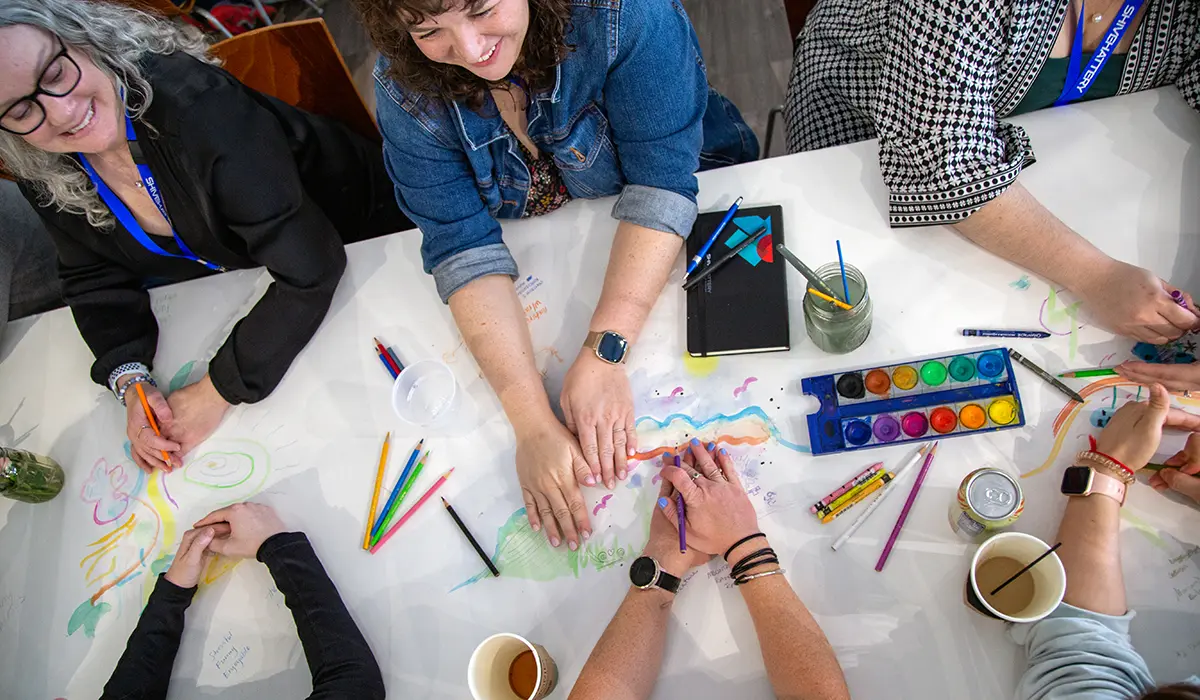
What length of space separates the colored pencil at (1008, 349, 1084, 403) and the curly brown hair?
29.8 inches

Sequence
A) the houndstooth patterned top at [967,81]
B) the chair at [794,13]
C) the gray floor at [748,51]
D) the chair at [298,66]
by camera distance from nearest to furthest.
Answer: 1. the houndstooth patterned top at [967,81]
2. the chair at [298,66]
3. the chair at [794,13]
4. the gray floor at [748,51]

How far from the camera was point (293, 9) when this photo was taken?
3.05 meters

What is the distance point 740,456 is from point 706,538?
13 centimetres

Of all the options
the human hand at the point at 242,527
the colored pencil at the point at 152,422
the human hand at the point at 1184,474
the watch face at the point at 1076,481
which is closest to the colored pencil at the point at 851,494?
the watch face at the point at 1076,481

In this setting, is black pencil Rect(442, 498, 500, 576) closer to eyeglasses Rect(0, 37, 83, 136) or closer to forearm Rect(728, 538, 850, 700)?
forearm Rect(728, 538, 850, 700)

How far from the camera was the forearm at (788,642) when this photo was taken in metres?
0.92

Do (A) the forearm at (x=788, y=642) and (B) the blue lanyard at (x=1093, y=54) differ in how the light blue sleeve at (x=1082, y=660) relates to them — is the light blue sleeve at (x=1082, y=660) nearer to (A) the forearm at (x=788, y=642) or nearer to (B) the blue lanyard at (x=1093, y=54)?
(A) the forearm at (x=788, y=642)

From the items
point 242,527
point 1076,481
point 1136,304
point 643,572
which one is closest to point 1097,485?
point 1076,481

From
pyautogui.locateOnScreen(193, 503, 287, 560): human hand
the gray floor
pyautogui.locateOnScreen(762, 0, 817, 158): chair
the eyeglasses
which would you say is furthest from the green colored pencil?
the gray floor

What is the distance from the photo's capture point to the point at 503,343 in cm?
122

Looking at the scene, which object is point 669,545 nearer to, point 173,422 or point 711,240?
point 711,240

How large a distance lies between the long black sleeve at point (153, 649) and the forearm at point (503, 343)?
586mm

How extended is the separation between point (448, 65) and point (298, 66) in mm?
605

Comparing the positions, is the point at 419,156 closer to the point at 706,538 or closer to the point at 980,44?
the point at 706,538
